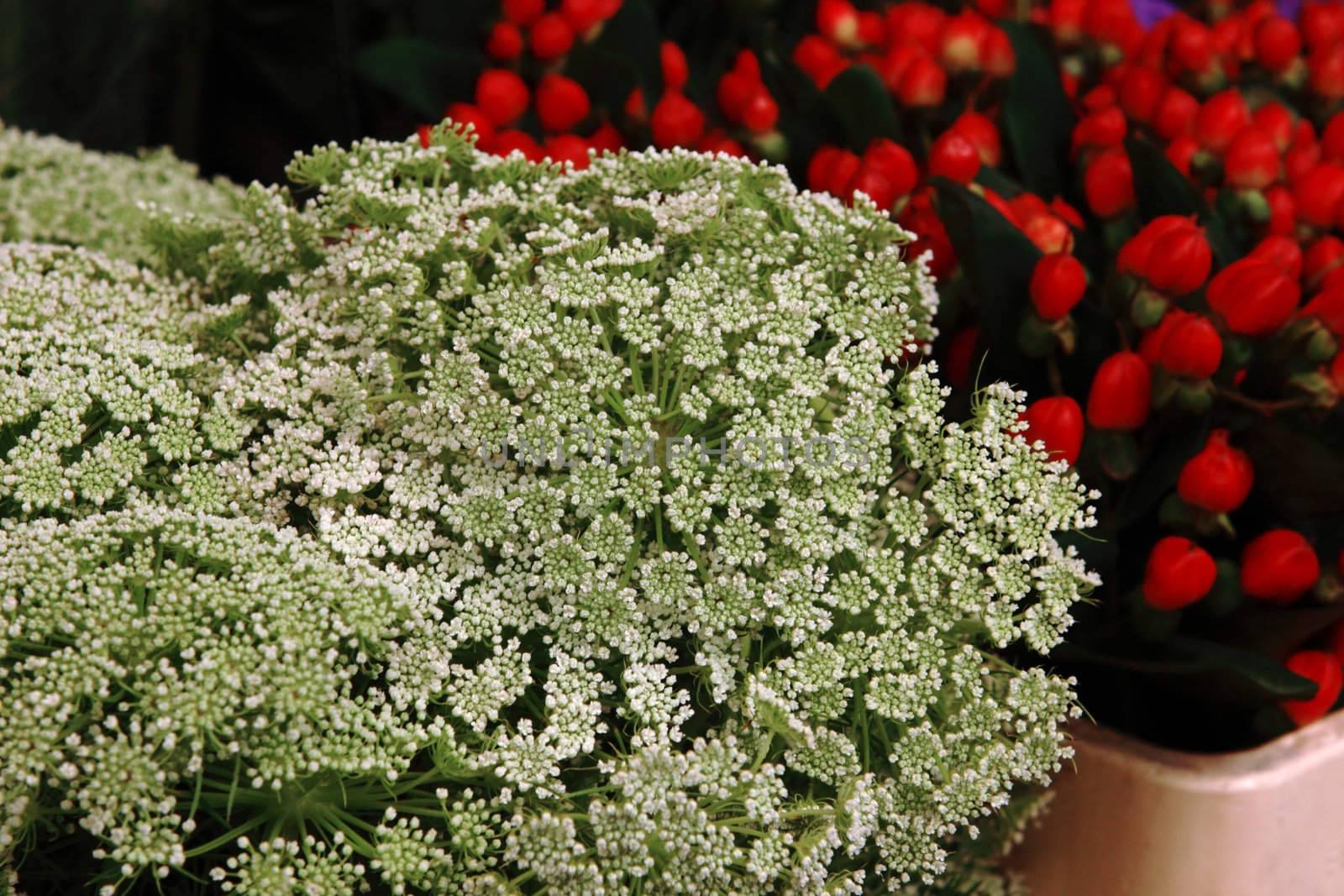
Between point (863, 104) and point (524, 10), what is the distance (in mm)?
292

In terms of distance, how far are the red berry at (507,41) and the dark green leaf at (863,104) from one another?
0.26 meters

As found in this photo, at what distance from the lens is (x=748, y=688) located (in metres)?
0.50

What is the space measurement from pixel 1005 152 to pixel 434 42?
19.3 inches

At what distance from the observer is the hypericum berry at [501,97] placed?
799 millimetres

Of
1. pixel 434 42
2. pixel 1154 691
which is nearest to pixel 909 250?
pixel 1154 691

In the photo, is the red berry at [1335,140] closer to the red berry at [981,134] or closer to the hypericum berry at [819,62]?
the red berry at [981,134]

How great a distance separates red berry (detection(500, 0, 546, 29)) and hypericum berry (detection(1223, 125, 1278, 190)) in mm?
501

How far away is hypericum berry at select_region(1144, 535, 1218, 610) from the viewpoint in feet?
1.98

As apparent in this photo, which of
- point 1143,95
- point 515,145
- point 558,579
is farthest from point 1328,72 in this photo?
point 558,579

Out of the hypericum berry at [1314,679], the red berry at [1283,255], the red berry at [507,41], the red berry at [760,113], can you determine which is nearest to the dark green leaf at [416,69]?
the red berry at [507,41]

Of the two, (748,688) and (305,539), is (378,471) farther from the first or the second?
(748,688)

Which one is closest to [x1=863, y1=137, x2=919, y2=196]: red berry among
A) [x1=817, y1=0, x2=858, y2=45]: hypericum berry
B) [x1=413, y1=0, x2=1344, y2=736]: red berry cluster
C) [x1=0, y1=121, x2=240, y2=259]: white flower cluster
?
[x1=413, y1=0, x2=1344, y2=736]: red berry cluster

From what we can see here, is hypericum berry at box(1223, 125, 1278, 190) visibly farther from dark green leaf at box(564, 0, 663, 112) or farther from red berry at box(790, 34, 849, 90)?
dark green leaf at box(564, 0, 663, 112)

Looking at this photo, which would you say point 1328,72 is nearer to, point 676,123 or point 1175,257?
point 1175,257
